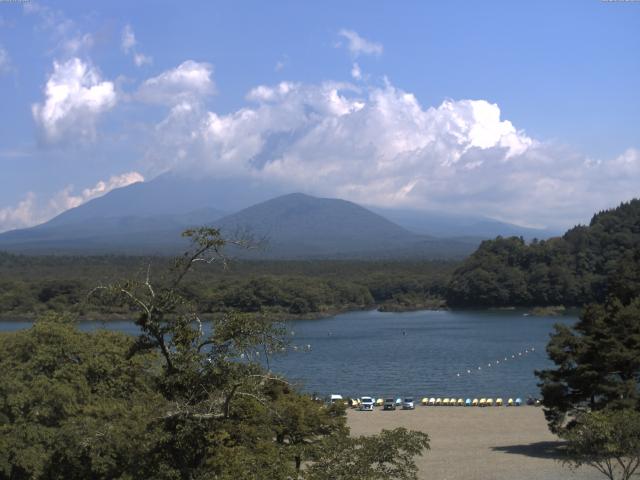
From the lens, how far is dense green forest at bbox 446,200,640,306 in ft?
198

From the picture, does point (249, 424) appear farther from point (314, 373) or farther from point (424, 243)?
point (424, 243)

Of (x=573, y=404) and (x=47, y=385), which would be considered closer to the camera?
(x=47, y=385)

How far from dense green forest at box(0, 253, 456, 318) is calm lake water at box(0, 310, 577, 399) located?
4.02 m

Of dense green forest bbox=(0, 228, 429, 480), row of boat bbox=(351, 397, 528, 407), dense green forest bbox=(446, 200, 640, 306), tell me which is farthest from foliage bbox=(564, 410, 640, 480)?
dense green forest bbox=(446, 200, 640, 306)

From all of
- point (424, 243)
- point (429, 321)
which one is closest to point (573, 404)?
point (429, 321)

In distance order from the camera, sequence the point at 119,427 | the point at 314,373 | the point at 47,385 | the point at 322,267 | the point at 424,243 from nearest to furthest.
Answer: the point at 119,427, the point at 47,385, the point at 314,373, the point at 322,267, the point at 424,243

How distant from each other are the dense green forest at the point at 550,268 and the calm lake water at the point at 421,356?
6553 millimetres

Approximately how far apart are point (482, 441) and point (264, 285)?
41501 mm

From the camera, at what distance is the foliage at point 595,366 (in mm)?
Result: 14734

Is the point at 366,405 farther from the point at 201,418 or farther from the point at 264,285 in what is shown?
the point at 264,285

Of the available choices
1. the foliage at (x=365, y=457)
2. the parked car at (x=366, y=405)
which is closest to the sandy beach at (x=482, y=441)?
the parked car at (x=366, y=405)

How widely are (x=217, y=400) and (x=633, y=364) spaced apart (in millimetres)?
10211

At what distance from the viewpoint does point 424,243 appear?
647 ft

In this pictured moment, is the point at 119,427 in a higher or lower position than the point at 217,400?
lower
